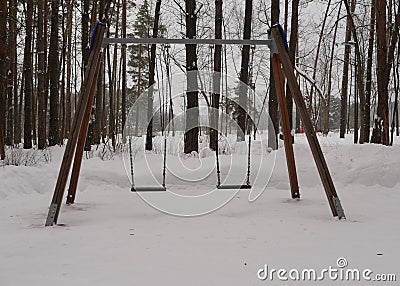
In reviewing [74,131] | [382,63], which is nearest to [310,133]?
[74,131]

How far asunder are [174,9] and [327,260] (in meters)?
13.8

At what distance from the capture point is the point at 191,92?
8508 mm

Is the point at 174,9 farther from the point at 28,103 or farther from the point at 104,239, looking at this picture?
the point at 104,239

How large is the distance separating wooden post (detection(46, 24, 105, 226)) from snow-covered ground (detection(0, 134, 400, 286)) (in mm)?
169

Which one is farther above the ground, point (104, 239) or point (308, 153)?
point (308, 153)

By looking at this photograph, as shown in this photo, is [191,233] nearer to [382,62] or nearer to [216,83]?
[382,62]

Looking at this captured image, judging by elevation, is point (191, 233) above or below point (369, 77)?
below

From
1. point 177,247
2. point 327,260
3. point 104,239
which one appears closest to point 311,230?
point 327,260

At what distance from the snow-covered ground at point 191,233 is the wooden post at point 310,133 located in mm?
175

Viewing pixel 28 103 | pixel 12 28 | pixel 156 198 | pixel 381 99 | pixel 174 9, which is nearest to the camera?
pixel 156 198

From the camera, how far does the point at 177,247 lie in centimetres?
286

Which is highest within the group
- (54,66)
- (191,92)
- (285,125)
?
(54,66)
